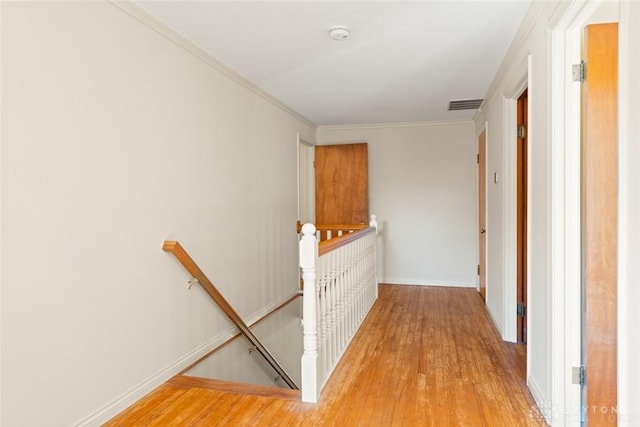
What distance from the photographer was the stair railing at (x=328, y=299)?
2.29 meters

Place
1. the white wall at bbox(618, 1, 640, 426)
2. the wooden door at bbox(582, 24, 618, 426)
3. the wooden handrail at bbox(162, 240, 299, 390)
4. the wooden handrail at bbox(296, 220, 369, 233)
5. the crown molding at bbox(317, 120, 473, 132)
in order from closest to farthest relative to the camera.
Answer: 1. the white wall at bbox(618, 1, 640, 426)
2. the wooden door at bbox(582, 24, 618, 426)
3. the wooden handrail at bbox(162, 240, 299, 390)
4. the wooden handrail at bbox(296, 220, 369, 233)
5. the crown molding at bbox(317, 120, 473, 132)

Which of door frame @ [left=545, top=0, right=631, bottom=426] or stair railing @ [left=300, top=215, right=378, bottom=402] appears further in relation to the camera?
stair railing @ [left=300, top=215, right=378, bottom=402]

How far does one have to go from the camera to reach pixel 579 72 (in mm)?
1843

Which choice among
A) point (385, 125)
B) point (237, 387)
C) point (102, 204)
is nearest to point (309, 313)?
point (237, 387)

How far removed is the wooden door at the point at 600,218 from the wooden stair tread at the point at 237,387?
4.96ft

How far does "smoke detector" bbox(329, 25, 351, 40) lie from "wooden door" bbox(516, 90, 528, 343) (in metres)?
1.44

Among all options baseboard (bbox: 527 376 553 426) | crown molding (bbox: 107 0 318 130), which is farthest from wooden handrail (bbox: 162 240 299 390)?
baseboard (bbox: 527 376 553 426)

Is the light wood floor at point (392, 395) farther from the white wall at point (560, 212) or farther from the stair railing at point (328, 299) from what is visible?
the white wall at point (560, 212)

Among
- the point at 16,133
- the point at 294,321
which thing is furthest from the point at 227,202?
the point at 294,321

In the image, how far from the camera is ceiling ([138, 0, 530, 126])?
2.34 m

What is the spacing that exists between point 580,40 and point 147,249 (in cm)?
249

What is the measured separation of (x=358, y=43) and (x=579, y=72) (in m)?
1.45

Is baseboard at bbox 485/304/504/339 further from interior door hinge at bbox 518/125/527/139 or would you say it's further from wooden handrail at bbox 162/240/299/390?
wooden handrail at bbox 162/240/299/390

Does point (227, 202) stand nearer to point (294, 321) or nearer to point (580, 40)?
point (294, 321)
